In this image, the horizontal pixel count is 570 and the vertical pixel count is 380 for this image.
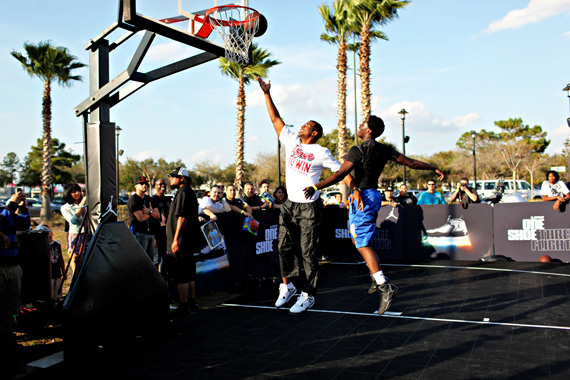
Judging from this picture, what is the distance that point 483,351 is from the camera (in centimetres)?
386

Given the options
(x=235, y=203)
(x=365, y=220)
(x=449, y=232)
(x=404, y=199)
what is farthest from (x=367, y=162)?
(x=404, y=199)

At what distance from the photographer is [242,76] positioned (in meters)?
20.7

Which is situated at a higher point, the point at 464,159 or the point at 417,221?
the point at 464,159

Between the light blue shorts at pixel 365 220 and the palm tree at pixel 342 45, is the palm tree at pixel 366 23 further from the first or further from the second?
the light blue shorts at pixel 365 220

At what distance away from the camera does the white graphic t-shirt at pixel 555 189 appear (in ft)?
30.3

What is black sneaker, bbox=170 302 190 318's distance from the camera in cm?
534

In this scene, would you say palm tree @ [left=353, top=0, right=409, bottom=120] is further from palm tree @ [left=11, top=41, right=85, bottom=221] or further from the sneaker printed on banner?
palm tree @ [left=11, top=41, right=85, bottom=221]

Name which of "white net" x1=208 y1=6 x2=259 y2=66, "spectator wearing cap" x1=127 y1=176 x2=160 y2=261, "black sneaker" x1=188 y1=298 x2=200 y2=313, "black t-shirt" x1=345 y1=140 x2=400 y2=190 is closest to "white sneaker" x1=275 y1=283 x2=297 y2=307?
"black sneaker" x1=188 y1=298 x2=200 y2=313

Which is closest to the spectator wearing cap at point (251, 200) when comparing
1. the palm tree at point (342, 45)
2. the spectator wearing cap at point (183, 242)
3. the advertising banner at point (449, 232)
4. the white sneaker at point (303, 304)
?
the spectator wearing cap at point (183, 242)

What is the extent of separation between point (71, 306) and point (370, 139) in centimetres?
338

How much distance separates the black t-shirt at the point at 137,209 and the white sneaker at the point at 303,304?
291cm

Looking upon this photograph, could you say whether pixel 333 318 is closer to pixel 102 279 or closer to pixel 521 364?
pixel 521 364

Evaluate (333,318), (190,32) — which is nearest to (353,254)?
(333,318)

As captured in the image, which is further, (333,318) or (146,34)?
(333,318)
